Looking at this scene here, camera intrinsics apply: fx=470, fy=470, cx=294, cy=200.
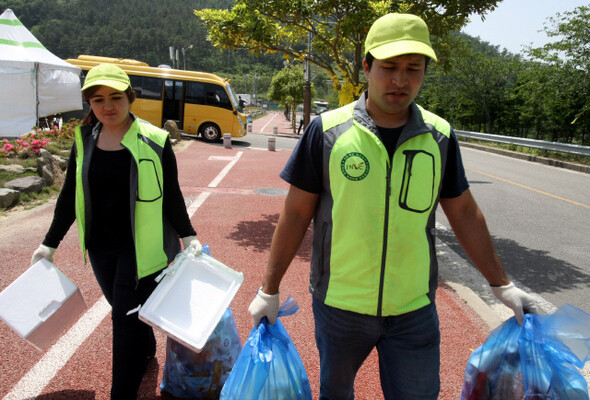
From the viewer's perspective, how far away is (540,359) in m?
1.87

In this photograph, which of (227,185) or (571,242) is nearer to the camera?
(571,242)

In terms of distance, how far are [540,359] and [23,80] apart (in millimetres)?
16385

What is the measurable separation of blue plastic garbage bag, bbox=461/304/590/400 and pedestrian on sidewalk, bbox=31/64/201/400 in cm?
150

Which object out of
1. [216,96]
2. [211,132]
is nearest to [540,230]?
[211,132]

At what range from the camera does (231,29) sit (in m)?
6.37

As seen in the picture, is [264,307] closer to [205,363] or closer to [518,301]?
[205,363]

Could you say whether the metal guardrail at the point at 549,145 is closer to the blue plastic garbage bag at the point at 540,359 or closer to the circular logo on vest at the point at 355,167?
the blue plastic garbage bag at the point at 540,359

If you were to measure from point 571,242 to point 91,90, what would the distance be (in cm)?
670

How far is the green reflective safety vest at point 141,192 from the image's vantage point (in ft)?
7.80

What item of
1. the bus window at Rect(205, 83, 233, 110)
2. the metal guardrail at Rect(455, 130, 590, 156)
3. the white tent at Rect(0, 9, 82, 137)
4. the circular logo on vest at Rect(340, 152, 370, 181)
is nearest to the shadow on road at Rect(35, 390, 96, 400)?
the circular logo on vest at Rect(340, 152, 370, 181)

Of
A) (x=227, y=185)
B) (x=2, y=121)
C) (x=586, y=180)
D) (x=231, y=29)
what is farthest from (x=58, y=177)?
(x=586, y=180)

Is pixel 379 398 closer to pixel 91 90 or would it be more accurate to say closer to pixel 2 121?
pixel 91 90

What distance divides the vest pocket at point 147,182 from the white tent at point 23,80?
1449cm

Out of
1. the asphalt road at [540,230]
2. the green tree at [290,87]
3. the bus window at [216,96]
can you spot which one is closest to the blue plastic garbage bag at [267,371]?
the asphalt road at [540,230]
